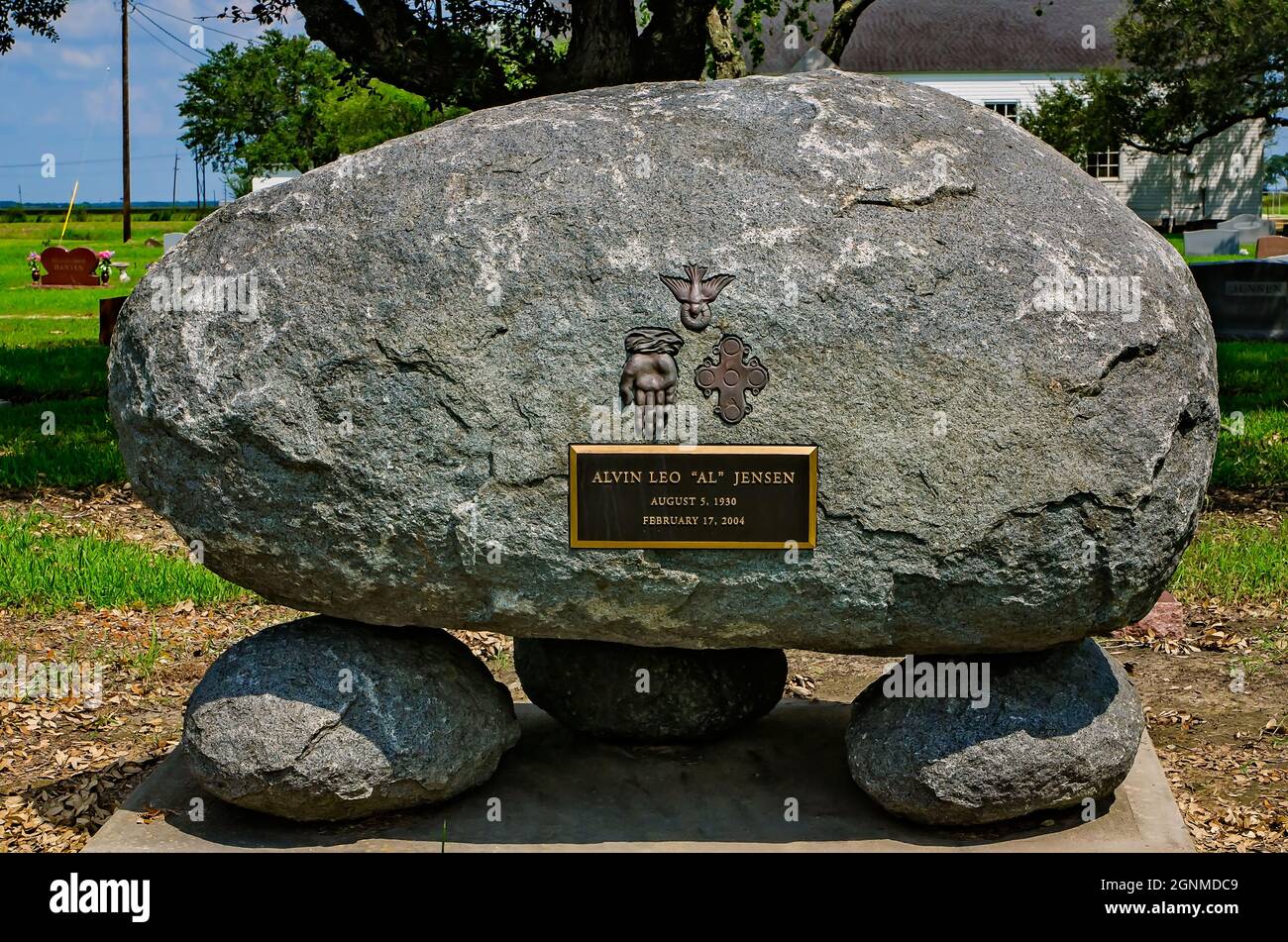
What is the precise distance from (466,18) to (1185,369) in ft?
26.1

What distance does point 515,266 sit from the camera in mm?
4055

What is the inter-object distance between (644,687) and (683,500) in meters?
1.13

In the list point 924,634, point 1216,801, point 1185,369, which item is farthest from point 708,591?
point 1216,801

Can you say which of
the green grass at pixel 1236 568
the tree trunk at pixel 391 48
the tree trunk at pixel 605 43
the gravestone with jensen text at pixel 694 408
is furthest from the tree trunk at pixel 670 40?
the gravestone with jensen text at pixel 694 408

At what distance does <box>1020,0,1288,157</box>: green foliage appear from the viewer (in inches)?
1000

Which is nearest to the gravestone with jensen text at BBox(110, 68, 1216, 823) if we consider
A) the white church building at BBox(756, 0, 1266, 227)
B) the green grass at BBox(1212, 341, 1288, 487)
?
the green grass at BBox(1212, 341, 1288, 487)

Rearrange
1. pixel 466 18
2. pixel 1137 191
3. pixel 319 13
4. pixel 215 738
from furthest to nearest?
pixel 1137 191, pixel 466 18, pixel 319 13, pixel 215 738

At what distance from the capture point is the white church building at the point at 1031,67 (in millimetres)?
41312

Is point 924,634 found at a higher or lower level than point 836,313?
lower

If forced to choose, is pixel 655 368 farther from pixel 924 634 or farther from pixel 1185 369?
pixel 1185 369

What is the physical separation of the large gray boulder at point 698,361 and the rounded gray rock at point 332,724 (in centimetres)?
27

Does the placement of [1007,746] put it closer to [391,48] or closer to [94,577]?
[94,577]

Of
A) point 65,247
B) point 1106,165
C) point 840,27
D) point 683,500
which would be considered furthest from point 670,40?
point 1106,165

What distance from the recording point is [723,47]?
11133mm
